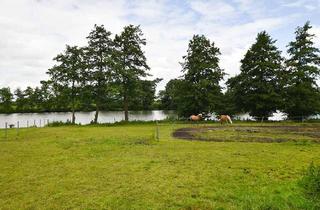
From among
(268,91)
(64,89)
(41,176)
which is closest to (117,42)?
(64,89)

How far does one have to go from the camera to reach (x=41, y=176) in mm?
10578

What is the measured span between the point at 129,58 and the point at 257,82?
64.5ft

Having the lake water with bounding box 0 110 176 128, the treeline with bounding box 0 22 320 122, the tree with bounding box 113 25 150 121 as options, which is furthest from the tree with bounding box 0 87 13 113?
the tree with bounding box 113 25 150 121

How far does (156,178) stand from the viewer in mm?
10094

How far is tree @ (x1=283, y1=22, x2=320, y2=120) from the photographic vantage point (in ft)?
129

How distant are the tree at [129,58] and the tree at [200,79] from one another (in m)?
6.70

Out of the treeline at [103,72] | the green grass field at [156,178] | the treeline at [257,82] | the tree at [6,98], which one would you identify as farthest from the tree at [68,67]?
the tree at [6,98]

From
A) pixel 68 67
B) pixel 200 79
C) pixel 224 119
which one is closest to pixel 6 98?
pixel 68 67

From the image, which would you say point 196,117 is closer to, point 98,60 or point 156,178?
point 98,60

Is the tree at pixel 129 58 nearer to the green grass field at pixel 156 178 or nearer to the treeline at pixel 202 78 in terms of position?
the treeline at pixel 202 78

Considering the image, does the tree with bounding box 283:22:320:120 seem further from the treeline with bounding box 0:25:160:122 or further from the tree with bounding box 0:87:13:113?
the tree with bounding box 0:87:13:113

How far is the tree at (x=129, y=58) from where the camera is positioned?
40.8 meters

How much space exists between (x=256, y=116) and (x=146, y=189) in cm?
3731

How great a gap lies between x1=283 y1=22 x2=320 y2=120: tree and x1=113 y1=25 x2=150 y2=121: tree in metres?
21.6
